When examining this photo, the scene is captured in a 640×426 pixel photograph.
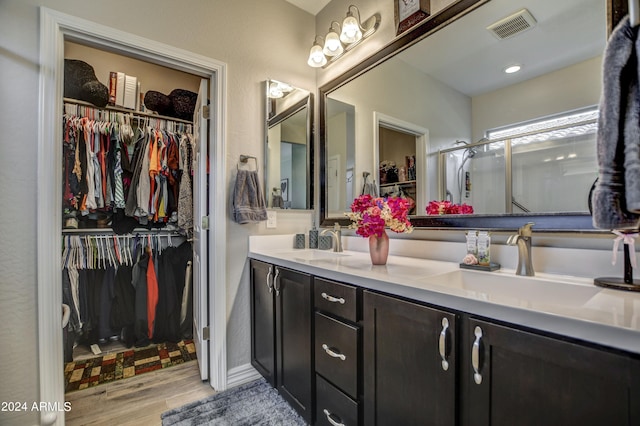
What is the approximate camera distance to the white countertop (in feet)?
2.01

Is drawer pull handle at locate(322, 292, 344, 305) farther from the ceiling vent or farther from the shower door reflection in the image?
the ceiling vent

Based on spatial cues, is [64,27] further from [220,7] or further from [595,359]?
[595,359]

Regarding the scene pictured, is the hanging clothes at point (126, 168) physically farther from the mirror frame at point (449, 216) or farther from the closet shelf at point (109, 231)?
the mirror frame at point (449, 216)

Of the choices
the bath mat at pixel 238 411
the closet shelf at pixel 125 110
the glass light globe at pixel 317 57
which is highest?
the glass light globe at pixel 317 57

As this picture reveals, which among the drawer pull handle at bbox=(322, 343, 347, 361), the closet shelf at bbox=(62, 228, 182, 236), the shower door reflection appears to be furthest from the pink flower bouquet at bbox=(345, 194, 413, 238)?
the closet shelf at bbox=(62, 228, 182, 236)

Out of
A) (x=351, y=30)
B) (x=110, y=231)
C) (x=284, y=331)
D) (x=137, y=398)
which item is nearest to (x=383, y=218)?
(x=284, y=331)

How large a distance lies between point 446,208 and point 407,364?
850mm

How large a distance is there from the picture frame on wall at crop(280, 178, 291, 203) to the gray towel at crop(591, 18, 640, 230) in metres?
1.80

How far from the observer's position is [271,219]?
213cm

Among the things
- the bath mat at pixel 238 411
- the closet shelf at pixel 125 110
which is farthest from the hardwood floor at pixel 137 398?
the closet shelf at pixel 125 110

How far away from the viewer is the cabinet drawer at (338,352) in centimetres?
117

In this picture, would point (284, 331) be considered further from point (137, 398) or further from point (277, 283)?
point (137, 398)

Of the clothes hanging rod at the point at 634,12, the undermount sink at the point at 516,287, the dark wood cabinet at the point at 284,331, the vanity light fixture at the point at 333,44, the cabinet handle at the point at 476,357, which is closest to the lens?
the clothes hanging rod at the point at 634,12

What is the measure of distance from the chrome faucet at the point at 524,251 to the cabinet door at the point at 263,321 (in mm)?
1240
